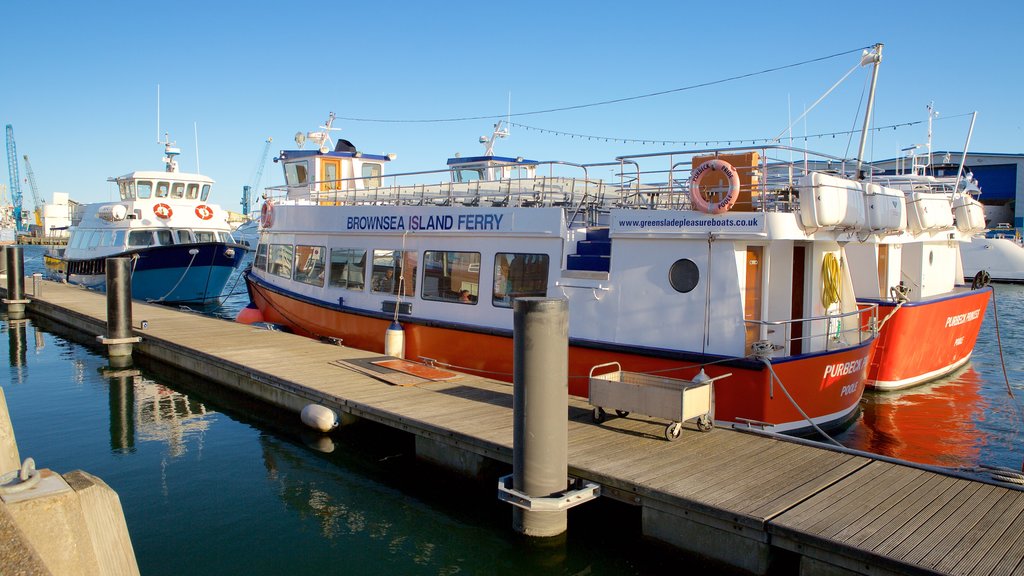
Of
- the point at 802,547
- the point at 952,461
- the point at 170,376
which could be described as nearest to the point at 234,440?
the point at 170,376

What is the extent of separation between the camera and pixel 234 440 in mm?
10312

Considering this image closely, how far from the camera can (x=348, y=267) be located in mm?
13945

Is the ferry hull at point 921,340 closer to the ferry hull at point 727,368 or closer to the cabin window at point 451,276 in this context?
the ferry hull at point 727,368

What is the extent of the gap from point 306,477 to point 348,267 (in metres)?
5.87

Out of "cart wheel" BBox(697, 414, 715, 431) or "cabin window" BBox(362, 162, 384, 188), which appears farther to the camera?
"cabin window" BBox(362, 162, 384, 188)

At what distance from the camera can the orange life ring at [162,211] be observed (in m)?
28.4

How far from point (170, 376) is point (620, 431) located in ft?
34.1

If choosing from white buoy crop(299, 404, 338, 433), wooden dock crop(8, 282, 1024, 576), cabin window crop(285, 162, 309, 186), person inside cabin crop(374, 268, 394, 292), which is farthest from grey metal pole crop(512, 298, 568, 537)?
cabin window crop(285, 162, 309, 186)

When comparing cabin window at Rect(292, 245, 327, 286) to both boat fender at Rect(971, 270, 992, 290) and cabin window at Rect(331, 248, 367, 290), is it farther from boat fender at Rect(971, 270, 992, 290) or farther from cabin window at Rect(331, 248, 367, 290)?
boat fender at Rect(971, 270, 992, 290)

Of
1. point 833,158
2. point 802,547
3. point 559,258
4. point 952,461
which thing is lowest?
point 952,461

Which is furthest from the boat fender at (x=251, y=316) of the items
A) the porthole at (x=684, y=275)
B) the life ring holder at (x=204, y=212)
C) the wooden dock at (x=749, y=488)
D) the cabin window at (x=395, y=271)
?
the life ring holder at (x=204, y=212)

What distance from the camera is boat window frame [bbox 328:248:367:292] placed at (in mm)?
13584

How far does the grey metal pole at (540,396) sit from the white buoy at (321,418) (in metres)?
3.92

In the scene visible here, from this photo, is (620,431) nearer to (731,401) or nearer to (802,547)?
(731,401)
